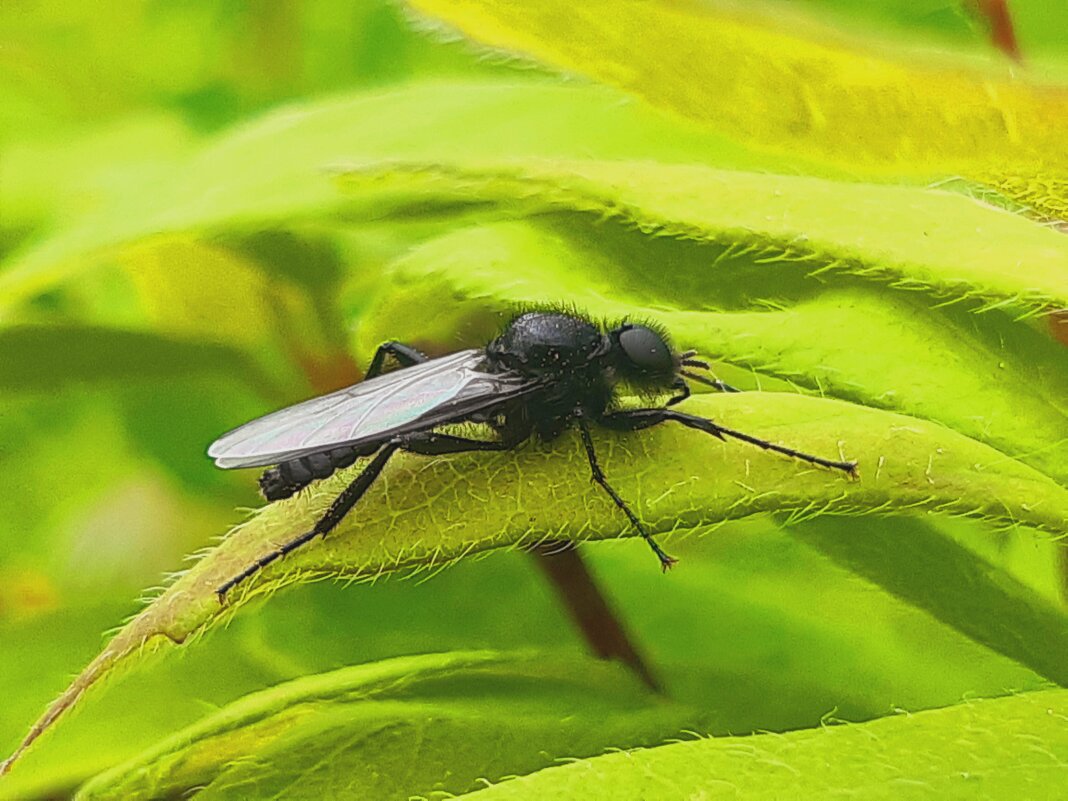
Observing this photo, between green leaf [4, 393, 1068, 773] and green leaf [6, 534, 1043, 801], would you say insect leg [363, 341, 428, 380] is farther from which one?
green leaf [4, 393, 1068, 773]

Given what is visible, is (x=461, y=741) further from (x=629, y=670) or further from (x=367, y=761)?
(x=629, y=670)

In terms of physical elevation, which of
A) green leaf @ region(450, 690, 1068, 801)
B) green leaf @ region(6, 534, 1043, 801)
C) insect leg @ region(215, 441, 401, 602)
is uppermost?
insect leg @ region(215, 441, 401, 602)

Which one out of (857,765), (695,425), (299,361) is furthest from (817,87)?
(299,361)

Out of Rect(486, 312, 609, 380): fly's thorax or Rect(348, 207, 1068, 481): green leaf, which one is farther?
Rect(486, 312, 609, 380): fly's thorax

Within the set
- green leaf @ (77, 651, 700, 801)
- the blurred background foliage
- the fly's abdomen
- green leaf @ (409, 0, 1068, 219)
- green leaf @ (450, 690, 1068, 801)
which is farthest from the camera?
the fly's abdomen

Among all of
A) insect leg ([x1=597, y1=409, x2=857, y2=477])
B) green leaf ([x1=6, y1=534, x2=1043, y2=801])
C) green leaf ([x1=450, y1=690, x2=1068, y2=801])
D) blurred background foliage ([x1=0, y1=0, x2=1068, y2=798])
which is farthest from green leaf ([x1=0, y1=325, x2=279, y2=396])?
green leaf ([x1=450, y1=690, x2=1068, y2=801])

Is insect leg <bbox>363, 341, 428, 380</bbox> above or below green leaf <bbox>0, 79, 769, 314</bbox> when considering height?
below

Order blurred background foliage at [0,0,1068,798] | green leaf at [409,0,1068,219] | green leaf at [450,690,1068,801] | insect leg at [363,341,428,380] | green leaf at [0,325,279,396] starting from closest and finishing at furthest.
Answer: green leaf at [450,690,1068,801] → green leaf at [409,0,1068,219] → blurred background foliage at [0,0,1068,798] → insect leg at [363,341,428,380] → green leaf at [0,325,279,396]
